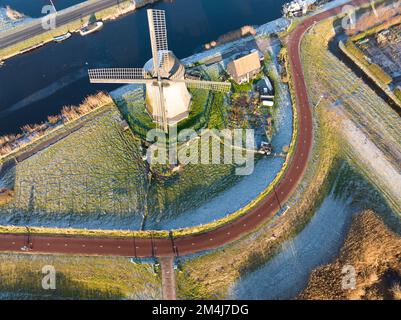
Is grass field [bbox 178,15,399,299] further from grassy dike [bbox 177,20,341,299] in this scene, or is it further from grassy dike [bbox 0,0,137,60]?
grassy dike [bbox 0,0,137,60]

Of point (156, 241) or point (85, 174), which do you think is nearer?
point (156, 241)

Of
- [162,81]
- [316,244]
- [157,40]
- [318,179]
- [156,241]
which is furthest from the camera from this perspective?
[318,179]

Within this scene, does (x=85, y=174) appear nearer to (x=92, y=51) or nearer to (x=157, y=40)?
(x=157, y=40)

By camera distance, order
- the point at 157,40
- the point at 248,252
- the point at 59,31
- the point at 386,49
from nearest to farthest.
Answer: the point at 248,252 → the point at 157,40 → the point at 386,49 → the point at 59,31

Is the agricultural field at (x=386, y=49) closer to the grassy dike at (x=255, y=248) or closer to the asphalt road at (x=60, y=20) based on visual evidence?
the grassy dike at (x=255, y=248)

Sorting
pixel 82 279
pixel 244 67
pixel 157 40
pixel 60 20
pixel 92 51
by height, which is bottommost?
pixel 82 279

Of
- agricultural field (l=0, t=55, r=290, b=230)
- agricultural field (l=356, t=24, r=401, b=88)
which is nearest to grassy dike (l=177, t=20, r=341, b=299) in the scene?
agricultural field (l=0, t=55, r=290, b=230)

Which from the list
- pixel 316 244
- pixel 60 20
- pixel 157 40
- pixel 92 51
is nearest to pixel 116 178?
pixel 157 40

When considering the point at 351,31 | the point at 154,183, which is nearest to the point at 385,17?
the point at 351,31
